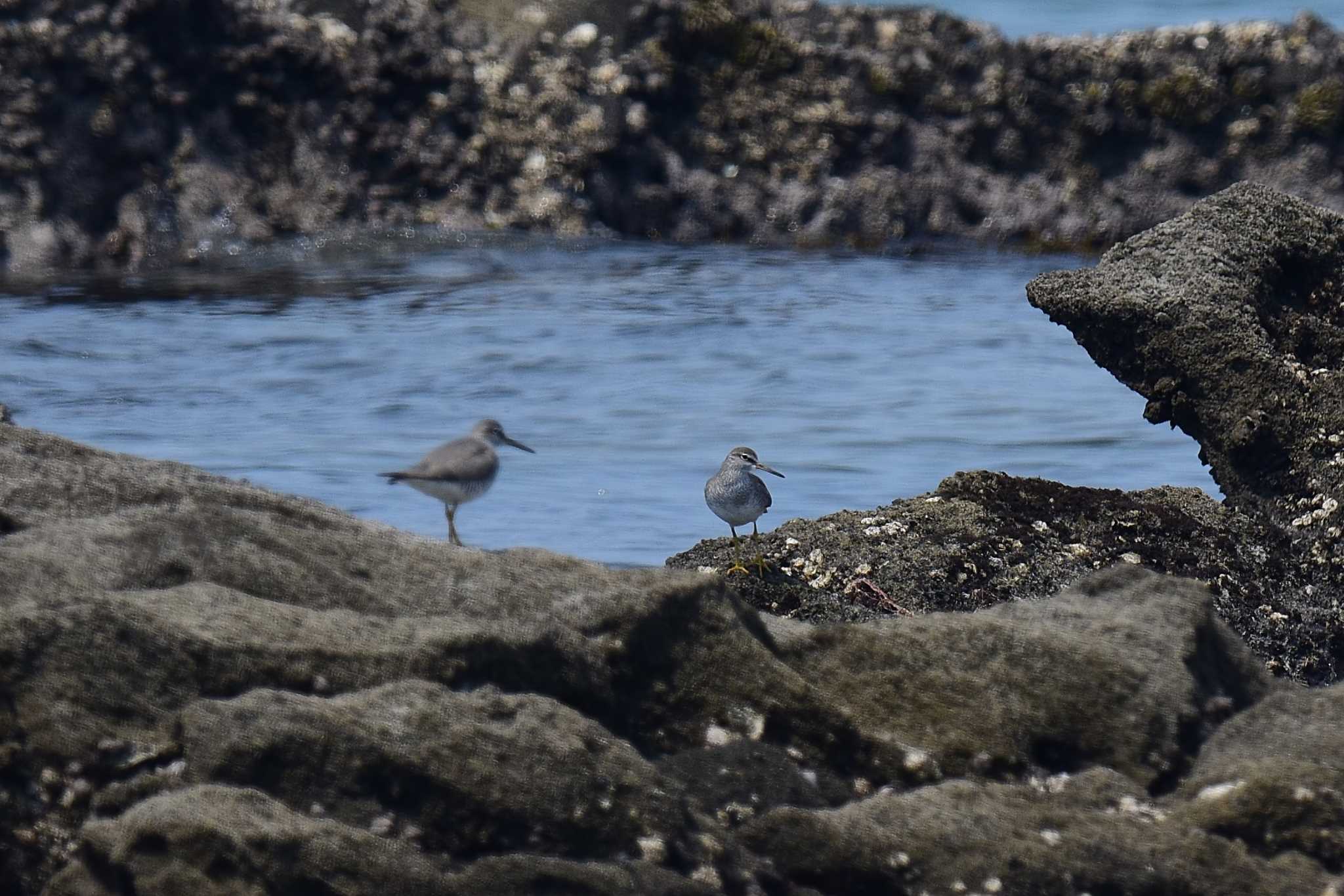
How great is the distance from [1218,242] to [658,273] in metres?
10.3

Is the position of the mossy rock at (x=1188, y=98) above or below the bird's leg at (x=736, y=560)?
above

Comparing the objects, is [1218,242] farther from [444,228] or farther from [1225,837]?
[444,228]

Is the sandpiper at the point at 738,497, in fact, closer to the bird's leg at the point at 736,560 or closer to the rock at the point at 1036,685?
the bird's leg at the point at 736,560

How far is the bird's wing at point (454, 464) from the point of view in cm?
583

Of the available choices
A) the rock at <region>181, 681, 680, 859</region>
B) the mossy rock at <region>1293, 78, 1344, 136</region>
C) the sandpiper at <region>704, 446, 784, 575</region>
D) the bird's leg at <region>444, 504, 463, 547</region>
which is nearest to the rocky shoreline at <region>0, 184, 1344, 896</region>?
the rock at <region>181, 681, 680, 859</region>

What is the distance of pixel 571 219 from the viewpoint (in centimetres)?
1745

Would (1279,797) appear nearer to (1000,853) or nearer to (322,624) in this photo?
(1000,853)

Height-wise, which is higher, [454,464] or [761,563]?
[454,464]

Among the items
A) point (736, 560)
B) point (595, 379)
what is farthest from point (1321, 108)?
point (736, 560)

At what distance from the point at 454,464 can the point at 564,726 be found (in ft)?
7.46

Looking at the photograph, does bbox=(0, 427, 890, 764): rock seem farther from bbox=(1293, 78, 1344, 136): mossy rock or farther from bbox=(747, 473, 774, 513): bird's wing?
bbox=(1293, 78, 1344, 136): mossy rock

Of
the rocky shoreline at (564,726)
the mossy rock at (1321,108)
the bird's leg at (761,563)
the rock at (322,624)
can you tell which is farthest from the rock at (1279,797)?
the mossy rock at (1321,108)

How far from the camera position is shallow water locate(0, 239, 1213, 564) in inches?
443

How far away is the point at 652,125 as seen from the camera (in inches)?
674
